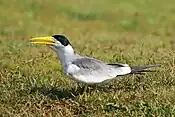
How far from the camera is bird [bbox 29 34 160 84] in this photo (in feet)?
21.7

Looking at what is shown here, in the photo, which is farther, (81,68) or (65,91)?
Answer: (65,91)

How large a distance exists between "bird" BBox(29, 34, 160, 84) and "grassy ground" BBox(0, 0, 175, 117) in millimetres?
224

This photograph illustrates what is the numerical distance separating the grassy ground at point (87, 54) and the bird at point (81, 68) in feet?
0.73

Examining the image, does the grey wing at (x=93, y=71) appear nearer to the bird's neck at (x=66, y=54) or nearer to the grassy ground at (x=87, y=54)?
the bird's neck at (x=66, y=54)

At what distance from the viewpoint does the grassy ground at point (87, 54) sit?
6.39m

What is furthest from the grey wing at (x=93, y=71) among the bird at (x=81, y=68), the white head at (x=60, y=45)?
the white head at (x=60, y=45)

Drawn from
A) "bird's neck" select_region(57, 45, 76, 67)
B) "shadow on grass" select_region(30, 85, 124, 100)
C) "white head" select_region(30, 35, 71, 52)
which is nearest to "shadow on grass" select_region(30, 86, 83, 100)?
"shadow on grass" select_region(30, 85, 124, 100)

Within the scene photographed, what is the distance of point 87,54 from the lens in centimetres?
1014

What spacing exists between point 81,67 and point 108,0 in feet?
44.1

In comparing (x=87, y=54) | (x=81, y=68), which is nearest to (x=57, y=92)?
(x=81, y=68)

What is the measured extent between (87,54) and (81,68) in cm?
343

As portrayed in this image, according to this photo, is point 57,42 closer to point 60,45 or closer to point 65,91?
point 60,45

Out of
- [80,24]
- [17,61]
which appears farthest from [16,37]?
[17,61]

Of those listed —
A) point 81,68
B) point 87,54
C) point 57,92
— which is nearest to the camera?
point 81,68
